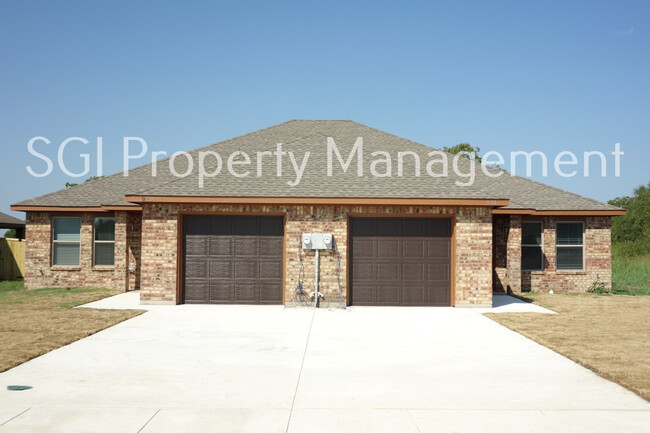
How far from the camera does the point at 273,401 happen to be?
6.17 meters

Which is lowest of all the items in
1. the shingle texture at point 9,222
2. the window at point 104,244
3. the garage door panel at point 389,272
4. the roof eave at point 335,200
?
the garage door panel at point 389,272

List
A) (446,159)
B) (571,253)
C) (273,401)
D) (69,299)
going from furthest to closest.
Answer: (571,253), (446,159), (69,299), (273,401)

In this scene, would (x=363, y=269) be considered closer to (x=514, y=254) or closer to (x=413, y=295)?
(x=413, y=295)

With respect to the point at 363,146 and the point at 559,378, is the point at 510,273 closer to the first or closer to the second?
the point at 363,146

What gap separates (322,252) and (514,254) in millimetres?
7760

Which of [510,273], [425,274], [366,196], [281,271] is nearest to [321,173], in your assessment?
[366,196]

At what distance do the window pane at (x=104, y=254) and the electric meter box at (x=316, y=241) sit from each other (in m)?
8.41

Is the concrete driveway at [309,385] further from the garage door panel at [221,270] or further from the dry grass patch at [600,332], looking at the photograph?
the garage door panel at [221,270]

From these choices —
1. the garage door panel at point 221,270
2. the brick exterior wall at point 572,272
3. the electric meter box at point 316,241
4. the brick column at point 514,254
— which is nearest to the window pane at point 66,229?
the garage door panel at point 221,270

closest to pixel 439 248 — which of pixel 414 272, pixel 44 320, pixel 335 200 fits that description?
pixel 414 272

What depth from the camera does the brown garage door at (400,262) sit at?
588 inches

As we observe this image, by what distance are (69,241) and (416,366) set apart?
51.3 ft

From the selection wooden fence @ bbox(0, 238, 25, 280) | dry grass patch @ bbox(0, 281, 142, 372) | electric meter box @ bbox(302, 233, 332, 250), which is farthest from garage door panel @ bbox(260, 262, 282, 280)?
wooden fence @ bbox(0, 238, 25, 280)

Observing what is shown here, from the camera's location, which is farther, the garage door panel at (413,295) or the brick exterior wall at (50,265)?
the brick exterior wall at (50,265)
